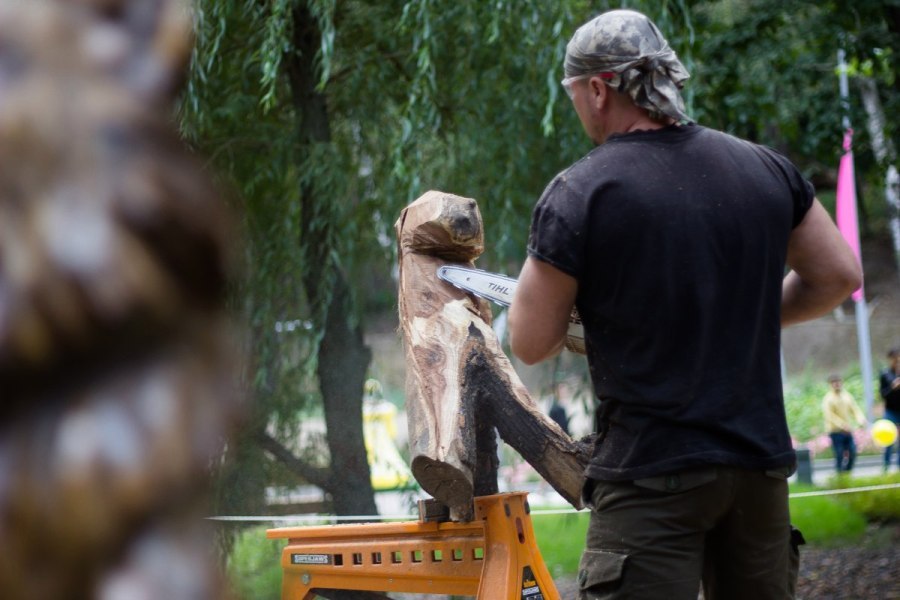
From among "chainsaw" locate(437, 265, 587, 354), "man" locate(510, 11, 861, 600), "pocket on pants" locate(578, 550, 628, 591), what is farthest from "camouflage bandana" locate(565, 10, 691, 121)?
"chainsaw" locate(437, 265, 587, 354)

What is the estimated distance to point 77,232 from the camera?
444 millimetres

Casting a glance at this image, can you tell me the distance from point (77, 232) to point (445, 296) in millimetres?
3095

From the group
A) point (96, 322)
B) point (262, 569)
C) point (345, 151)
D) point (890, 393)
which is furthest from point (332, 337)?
point (890, 393)

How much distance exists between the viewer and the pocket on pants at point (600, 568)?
7.04ft

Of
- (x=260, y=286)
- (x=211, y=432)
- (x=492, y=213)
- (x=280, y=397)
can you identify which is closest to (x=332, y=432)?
(x=280, y=397)

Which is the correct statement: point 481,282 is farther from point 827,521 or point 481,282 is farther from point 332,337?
point 827,521

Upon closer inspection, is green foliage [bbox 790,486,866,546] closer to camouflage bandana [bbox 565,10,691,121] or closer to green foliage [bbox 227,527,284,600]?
green foliage [bbox 227,527,284,600]

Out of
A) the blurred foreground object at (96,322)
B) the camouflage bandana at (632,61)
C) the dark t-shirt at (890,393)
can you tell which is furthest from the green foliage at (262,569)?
the dark t-shirt at (890,393)

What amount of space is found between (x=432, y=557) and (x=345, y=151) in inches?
147

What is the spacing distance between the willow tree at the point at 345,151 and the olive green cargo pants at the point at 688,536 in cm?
377

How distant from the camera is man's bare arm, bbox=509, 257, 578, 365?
214cm

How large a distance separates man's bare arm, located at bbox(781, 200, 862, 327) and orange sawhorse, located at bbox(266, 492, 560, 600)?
1.20 meters

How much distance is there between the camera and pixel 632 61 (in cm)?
227

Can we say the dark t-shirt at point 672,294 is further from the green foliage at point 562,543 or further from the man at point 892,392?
the man at point 892,392
